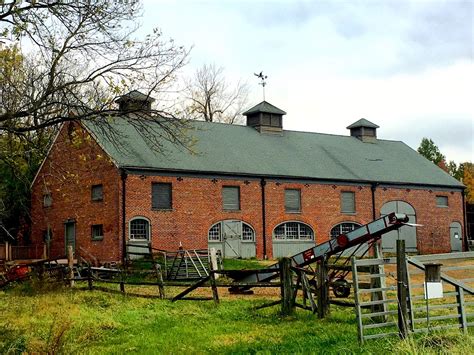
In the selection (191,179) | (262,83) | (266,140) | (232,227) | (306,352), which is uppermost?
(262,83)

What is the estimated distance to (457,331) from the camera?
38.4ft

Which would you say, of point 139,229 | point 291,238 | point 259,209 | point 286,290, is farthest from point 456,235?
point 286,290

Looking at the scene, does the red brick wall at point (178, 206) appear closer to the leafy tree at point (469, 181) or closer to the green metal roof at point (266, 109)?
the green metal roof at point (266, 109)

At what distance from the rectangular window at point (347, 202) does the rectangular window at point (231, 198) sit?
6827 mm

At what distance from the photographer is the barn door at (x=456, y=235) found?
4359cm

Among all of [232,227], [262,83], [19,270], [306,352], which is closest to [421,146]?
[262,83]

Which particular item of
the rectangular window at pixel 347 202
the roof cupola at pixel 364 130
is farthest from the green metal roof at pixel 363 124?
the rectangular window at pixel 347 202

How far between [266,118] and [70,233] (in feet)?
44.4

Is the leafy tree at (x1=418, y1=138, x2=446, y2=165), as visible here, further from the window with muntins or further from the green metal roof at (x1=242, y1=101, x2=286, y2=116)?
the window with muntins

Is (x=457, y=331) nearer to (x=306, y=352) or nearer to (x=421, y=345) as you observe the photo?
(x=421, y=345)

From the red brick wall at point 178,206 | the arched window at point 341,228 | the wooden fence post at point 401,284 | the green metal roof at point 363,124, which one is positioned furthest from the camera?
the green metal roof at point 363,124

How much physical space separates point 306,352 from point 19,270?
1739 cm

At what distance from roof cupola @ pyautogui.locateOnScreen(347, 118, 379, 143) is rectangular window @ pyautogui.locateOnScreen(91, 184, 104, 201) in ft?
63.2

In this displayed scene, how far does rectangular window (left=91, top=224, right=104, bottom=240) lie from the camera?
110 ft
